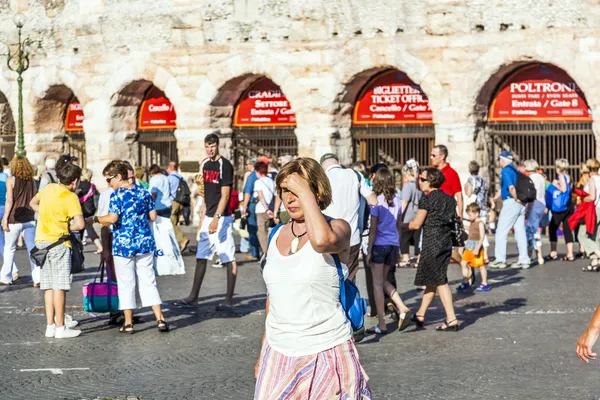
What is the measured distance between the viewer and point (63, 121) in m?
27.9

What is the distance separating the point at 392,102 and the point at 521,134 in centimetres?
258

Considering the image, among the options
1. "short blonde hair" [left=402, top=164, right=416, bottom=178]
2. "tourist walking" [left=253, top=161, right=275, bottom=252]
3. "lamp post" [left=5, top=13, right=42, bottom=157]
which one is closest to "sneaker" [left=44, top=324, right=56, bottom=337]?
"tourist walking" [left=253, top=161, right=275, bottom=252]

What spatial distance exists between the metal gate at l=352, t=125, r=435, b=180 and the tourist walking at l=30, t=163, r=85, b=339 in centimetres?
1191

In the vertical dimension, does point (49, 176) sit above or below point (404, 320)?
above

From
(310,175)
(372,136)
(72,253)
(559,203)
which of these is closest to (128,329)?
(72,253)

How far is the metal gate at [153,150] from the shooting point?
85.2 feet

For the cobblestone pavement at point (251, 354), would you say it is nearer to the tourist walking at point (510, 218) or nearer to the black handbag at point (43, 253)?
the black handbag at point (43, 253)

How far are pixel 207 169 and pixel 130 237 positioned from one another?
2.02m

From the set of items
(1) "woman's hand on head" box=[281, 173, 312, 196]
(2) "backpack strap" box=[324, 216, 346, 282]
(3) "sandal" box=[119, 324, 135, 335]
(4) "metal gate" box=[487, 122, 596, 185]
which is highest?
(4) "metal gate" box=[487, 122, 596, 185]

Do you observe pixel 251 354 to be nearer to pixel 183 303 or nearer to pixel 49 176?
pixel 183 303

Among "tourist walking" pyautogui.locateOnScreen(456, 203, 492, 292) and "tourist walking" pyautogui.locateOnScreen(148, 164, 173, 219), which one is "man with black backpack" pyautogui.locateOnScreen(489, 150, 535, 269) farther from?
"tourist walking" pyautogui.locateOnScreen(148, 164, 173, 219)

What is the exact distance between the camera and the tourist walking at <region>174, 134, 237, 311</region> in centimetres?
1252

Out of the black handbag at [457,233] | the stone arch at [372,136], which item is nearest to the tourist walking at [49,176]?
the black handbag at [457,233]

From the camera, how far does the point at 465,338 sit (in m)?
10.7
